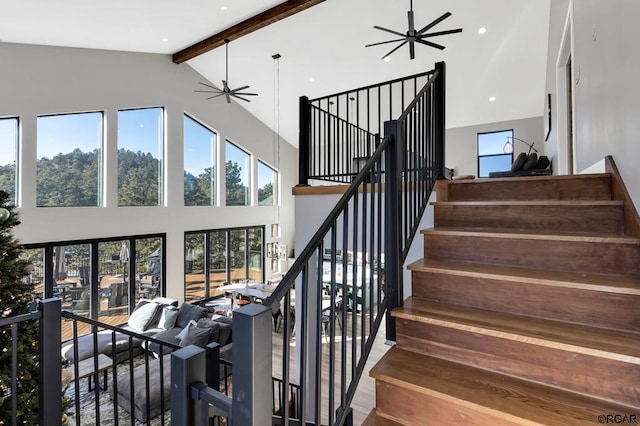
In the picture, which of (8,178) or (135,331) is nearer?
(8,178)

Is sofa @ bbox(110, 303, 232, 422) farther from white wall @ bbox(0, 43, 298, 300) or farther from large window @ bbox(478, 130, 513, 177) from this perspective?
large window @ bbox(478, 130, 513, 177)

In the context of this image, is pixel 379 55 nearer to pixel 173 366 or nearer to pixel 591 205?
pixel 591 205

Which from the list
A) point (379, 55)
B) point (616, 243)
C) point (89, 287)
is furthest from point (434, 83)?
point (89, 287)

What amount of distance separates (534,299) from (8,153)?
7.48 meters

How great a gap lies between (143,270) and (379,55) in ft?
22.4

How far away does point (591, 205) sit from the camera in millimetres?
1812

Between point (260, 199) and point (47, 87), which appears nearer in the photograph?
point (47, 87)

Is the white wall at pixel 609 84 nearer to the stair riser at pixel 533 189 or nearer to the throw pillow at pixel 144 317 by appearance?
the stair riser at pixel 533 189

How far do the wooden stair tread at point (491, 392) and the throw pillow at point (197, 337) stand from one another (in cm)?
462

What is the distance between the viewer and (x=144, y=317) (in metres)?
6.75
